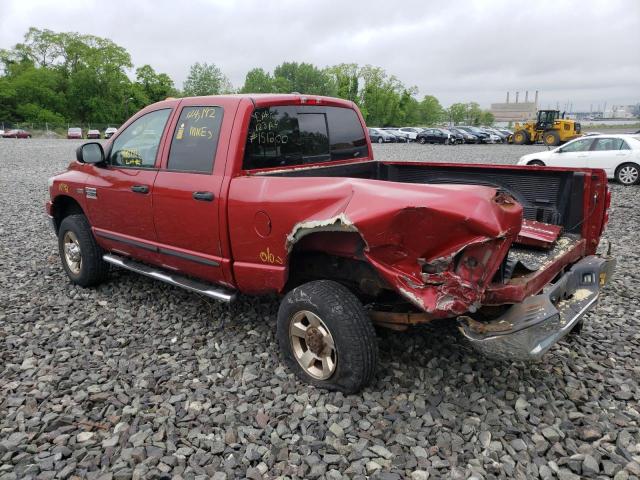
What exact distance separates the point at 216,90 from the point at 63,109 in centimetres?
2348

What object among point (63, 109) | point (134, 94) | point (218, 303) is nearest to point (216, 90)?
point (134, 94)

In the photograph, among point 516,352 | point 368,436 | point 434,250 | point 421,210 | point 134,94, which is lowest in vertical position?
point 368,436

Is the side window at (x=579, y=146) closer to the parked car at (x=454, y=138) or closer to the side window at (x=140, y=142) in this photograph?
the side window at (x=140, y=142)

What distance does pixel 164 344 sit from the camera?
3.96 meters

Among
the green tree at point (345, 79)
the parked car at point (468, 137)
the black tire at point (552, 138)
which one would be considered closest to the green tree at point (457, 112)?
the green tree at point (345, 79)

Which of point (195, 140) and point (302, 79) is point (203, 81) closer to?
point (302, 79)

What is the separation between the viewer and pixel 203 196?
12.0 ft

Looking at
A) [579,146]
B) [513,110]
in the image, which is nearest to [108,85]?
[579,146]

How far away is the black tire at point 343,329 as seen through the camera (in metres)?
3.00

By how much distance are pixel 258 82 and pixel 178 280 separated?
8613cm

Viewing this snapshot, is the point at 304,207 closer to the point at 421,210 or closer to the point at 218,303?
the point at 421,210

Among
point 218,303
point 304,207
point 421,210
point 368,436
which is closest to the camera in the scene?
point 421,210

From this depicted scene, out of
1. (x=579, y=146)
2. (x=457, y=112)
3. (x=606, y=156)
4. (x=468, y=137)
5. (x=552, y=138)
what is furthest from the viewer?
(x=457, y=112)

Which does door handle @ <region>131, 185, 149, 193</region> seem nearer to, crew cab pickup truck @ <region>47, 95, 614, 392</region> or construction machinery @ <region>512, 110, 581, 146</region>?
crew cab pickup truck @ <region>47, 95, 614, 392</region>
